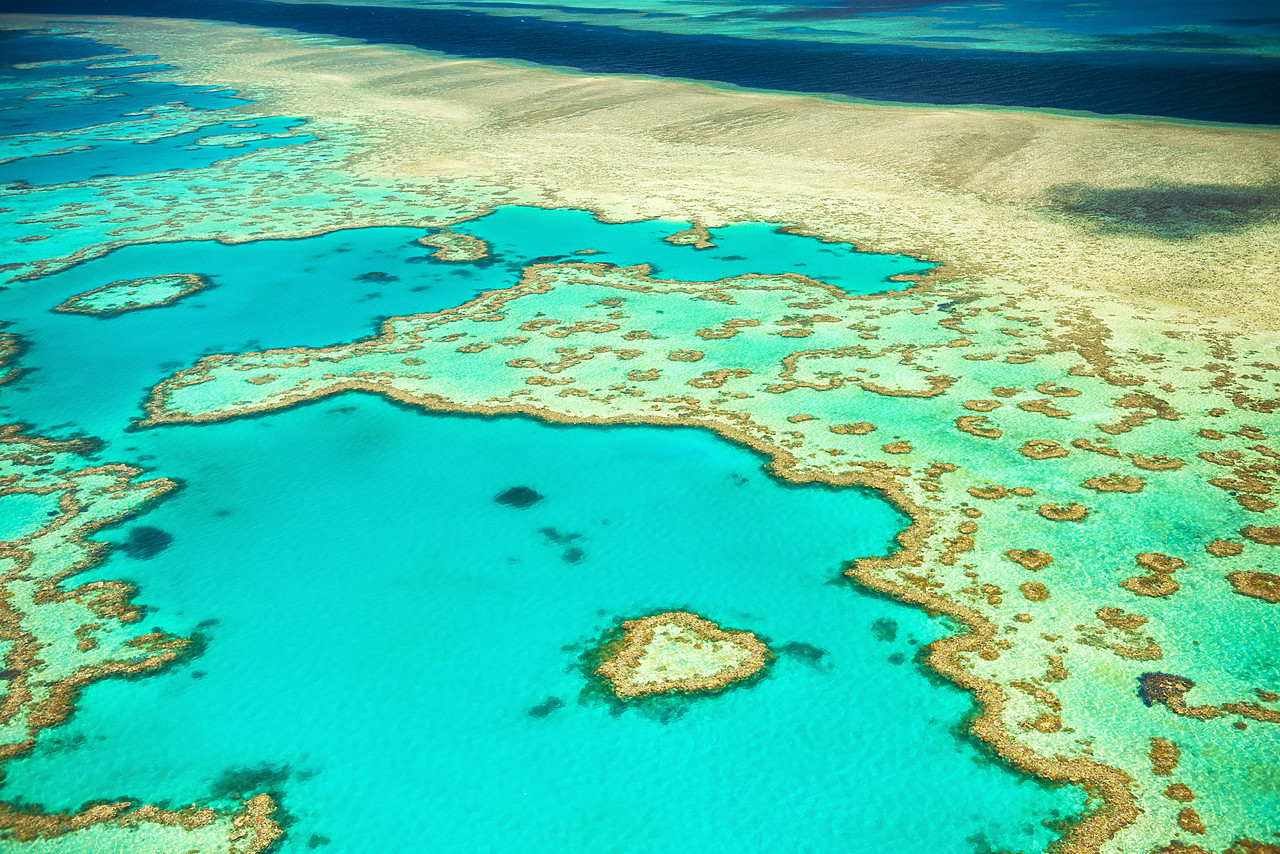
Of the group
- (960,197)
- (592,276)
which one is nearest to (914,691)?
(592,276)

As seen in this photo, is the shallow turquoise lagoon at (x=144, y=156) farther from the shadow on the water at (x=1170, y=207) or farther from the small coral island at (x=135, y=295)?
the shadow on the water at (x=1170, y=207)

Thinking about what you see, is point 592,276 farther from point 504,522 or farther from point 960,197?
point 960,197

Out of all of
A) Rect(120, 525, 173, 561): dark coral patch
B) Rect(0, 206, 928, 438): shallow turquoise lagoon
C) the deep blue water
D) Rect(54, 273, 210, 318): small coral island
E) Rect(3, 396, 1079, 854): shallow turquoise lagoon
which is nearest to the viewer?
Rect(3, 396, 1079, 854): shallow turquoise lagoon

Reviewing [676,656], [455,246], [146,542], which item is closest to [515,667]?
[676,656]

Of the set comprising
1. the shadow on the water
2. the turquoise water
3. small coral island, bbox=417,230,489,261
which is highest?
the shadow on the water

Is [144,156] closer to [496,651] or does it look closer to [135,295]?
[135,295]

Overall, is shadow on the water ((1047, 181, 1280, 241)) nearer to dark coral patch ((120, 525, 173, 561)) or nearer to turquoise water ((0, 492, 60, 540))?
dark coral patch ((120, 525, 173, 561))

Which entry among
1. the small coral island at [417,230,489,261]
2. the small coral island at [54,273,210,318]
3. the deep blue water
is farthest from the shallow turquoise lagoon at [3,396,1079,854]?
the deep blue water
